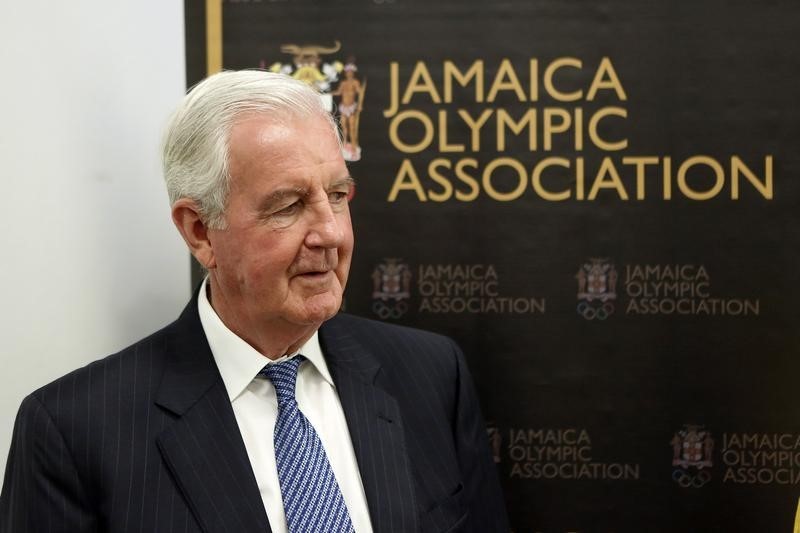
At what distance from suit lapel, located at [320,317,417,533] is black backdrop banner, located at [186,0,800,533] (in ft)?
1.38

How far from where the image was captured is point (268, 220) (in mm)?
1312

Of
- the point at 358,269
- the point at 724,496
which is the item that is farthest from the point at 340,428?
the point at 724,496

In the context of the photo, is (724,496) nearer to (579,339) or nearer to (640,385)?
(640,385)

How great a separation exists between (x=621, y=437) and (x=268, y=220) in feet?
3.39

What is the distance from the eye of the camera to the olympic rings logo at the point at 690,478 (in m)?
1.89

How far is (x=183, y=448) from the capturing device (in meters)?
1.32

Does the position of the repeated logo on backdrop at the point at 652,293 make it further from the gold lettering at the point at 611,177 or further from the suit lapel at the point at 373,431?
the suit lapel at the point at 373,431

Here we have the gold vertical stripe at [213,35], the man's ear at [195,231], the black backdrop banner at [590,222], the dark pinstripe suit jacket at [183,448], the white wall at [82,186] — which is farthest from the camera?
the gold vertical stripe at [213,35]

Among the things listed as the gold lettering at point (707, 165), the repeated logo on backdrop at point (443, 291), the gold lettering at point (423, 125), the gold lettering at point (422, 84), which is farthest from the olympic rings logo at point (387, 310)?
the gold lettering at point (707, 165)

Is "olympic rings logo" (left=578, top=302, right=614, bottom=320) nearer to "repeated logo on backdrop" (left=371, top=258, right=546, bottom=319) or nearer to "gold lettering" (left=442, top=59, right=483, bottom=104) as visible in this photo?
"repeated logo on backdrop" (left=371, top=258, right=546, bottom=319)

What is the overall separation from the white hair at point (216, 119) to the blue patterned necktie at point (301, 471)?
30 centimetres

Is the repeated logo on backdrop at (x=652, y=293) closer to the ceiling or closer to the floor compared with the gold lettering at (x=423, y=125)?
closer to the floor

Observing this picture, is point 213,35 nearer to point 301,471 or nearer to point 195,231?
point 195,231

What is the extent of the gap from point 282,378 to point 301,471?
158mm
